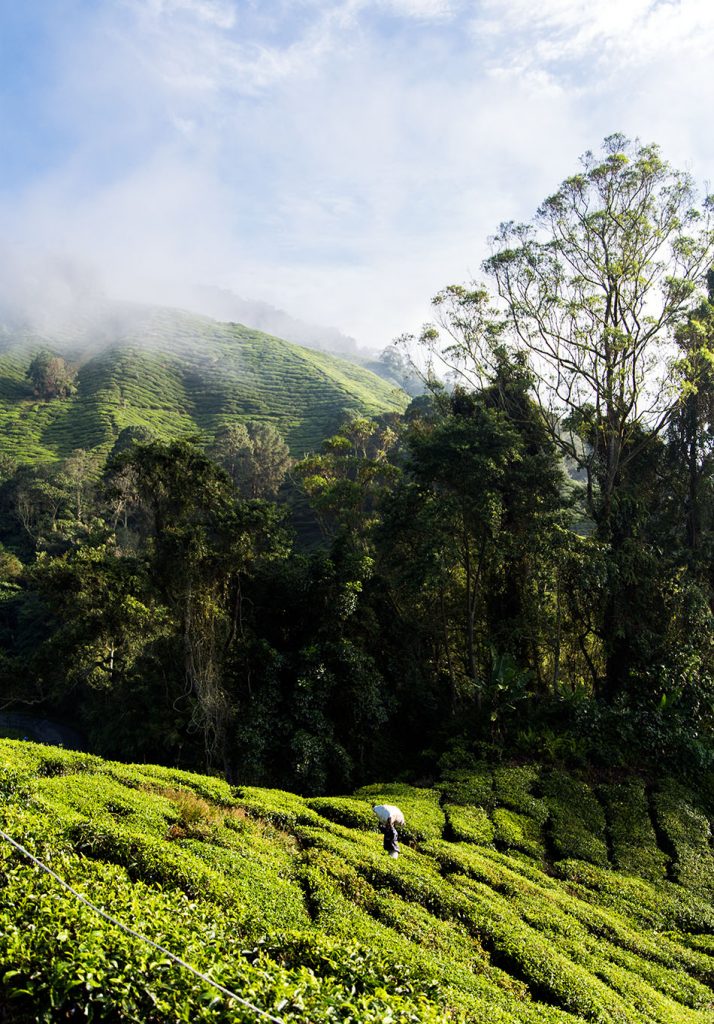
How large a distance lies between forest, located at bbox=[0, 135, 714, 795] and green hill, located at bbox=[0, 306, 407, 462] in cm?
4500

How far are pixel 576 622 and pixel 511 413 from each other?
23.8 feet

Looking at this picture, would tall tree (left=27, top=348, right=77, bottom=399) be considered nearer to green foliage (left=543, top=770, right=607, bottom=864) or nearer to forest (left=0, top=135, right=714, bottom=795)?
forest (left=0, top=135, right=714, bottom=795)

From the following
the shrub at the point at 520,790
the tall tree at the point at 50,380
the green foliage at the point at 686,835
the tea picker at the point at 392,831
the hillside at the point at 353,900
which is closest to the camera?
the hillside at the point at 353,900

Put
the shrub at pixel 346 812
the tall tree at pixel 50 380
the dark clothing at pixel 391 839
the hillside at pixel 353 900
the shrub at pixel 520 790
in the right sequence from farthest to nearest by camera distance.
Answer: the tall tree at pixel 50 380 → the shrub at pixel 520 790 → the shrub at pixel 346 812 → the dark clothing at pixel 391 839 → the hillside at pixel 353 900

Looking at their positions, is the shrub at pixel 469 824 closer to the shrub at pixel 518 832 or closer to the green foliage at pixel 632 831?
the shrub at pixel 518 832

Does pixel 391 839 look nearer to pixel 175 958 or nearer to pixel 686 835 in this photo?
pixel 175 958

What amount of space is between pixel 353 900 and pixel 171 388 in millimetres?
89309

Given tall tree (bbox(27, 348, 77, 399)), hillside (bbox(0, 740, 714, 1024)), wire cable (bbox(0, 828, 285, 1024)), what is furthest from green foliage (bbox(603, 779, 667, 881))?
tall tree (bbox(27, 348, 77, 399))

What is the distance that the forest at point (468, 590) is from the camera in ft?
49.1

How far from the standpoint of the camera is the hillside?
4.35m

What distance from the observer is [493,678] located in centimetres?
1586

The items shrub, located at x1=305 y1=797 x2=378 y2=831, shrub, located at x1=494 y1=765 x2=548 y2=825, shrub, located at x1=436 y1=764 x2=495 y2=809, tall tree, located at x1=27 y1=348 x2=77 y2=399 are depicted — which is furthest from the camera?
tall tree, located at x1=27 y1=348 x2=77 y2=399

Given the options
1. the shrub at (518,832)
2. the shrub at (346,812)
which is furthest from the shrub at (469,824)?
the shrub at (346,812)

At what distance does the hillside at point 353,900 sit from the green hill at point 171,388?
53610 millimetres
